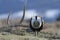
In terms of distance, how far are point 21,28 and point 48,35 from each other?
2068mm

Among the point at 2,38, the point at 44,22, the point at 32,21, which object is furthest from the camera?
the point at 44,22

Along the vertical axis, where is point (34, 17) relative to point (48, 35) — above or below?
above

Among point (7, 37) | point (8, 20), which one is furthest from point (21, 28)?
point (7, 37)

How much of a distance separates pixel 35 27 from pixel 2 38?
238 centimetres

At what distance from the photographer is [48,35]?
14453mm

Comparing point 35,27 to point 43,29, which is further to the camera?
point 43,29

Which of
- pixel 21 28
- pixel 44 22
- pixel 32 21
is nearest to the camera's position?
pixel 32 21

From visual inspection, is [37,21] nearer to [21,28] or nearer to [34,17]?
[34,17]

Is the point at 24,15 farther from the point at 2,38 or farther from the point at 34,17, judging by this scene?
the point at 2,38

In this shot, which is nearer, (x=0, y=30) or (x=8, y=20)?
(x=0, y=30)

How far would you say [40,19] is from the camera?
46.0ft

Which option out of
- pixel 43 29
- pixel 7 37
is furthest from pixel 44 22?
pixel 7 37

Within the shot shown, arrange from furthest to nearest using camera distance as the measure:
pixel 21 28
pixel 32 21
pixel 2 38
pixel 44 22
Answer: pixel 21 28, pixel 44 22, pixel 32 21, pixel 2 38

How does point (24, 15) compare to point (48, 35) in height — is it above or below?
above
